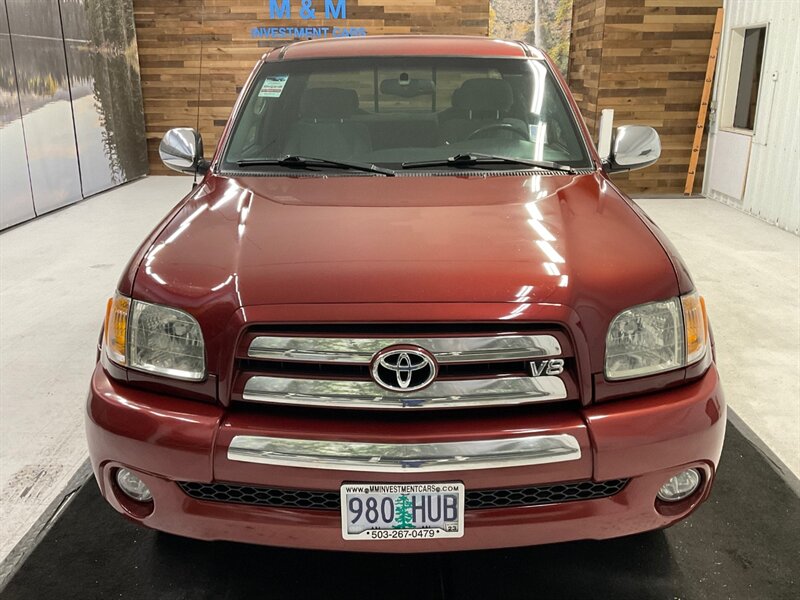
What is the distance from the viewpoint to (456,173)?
7.42 feet

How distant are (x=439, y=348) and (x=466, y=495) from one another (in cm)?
32

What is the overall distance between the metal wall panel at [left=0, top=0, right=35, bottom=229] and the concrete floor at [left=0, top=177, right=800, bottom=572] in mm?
206

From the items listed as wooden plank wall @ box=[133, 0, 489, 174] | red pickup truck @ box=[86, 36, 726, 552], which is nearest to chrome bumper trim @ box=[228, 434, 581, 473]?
red pickup truck @ box=[86, 36, 726, 552]

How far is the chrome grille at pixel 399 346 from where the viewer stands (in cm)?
149

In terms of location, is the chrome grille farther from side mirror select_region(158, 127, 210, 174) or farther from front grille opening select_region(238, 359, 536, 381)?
side mirror select_region(158, 127, 210, 174)

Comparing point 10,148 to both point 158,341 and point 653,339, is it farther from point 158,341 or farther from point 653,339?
point 653,339

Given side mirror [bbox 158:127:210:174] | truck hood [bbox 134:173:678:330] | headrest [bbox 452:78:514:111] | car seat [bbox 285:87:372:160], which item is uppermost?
headrest [bbox 452:78:514:111]

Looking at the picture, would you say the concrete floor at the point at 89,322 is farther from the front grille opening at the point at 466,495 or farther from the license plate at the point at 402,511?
the license plate at the point at 402,511

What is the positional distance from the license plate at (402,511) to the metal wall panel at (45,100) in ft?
20.7

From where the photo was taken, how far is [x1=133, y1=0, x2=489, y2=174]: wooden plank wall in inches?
358

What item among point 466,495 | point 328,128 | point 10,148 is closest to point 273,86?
point 328,128

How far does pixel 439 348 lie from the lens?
4.89 feet

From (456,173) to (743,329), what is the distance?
2.36m

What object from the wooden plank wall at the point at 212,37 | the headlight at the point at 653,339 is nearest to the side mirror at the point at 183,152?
the headlight at the point at 653,339
